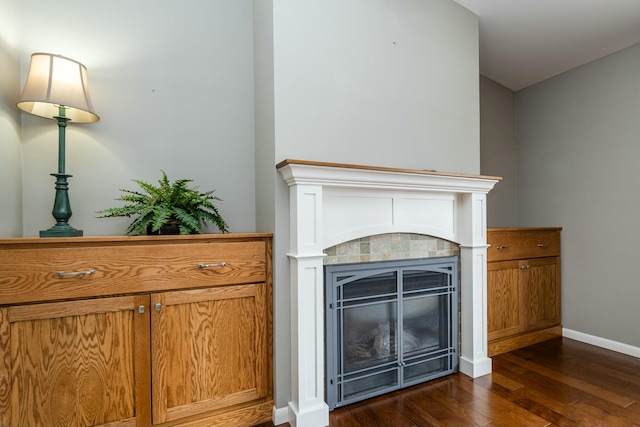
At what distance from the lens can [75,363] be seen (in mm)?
1410

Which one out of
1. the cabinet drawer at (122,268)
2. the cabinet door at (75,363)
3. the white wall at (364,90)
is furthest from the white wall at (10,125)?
the white wall at (364,90)

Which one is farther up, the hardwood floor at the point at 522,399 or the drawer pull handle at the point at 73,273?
the drawer pull handle at the point at 73,273

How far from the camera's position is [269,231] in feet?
6.05

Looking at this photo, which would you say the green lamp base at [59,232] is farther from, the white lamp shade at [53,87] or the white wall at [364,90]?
the white wall at [364,90]

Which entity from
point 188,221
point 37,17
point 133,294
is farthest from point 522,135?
point 37,17

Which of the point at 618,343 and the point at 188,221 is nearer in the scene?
the point at 188,221

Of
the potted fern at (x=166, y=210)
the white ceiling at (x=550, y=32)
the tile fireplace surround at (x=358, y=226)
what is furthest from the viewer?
the white ceiling at (x=550, y=32)

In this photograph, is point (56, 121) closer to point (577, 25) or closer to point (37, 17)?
point (37, 17)

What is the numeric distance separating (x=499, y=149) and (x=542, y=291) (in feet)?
4.95

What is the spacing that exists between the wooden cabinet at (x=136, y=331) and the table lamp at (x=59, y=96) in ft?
0.82

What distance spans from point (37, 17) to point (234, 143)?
1.20m

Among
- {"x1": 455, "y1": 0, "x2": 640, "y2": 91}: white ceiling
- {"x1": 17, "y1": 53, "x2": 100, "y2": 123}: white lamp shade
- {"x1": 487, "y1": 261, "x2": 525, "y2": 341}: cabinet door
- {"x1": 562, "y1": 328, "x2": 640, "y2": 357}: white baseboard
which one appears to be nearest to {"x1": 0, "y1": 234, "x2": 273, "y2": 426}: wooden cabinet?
{"x1": 17, "y1": 53, "x2": 100, "y2": 123}: white lamp shade

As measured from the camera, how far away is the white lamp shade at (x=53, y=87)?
1.50 m

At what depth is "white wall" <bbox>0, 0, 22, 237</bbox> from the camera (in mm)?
1531
